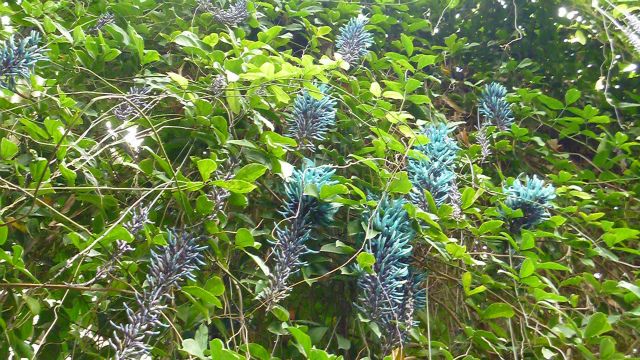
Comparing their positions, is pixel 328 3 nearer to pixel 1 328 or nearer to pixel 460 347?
pixel 460 347

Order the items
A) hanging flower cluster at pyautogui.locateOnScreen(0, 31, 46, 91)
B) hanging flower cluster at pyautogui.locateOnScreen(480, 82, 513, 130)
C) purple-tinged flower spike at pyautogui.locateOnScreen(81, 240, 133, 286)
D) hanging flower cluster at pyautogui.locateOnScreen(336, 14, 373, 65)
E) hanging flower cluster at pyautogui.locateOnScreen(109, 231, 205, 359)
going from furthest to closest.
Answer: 1. hanging flower cluster at pyautogui.locateOnScreen(480, 82, 513, 130)
2. hanging flower cluster at pyautogui.locateOnScreen(336, 14, 373, 65)
3. hanging flower cluster at pyautogui.locateOnScreen(0, 31, 46, 91)
4. purple-tinged flower spike at pyautogui.locateOnScreen(81, 240, 133, 286)
5. hanging flower cluster at pyautogui.locateOnScreen(109, 231, 205, 359)

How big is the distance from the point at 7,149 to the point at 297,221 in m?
0.48

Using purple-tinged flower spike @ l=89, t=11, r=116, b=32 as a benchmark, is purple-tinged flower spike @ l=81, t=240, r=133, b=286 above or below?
below

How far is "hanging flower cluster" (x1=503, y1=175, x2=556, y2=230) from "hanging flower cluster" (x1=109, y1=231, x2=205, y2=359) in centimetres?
62

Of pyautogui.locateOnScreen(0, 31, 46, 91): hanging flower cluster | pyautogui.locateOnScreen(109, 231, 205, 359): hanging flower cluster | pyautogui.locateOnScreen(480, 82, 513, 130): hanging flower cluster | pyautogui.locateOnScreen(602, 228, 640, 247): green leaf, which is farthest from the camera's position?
pyautogui.locateOnScreen(480, 82, 513, 130): hanging flower cluster

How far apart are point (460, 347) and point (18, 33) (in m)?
1.09

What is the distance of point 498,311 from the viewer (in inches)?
39.6

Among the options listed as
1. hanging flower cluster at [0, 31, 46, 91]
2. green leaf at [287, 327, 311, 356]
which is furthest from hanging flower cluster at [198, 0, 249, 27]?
green leaf at [287, 327, 311, 356]

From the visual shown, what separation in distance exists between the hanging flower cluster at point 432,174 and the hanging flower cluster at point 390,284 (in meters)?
0.08

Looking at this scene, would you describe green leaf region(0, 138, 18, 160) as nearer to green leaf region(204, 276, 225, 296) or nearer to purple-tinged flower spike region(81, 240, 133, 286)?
purple-tinged flower spike region(81, 240, 133, 286)

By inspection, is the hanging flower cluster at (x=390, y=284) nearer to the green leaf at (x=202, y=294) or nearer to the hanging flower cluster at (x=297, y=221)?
the hanging flower cluster at (x=297, y=221)

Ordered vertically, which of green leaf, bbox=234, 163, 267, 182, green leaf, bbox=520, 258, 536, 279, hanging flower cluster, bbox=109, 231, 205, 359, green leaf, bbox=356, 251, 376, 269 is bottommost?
green leaf, bbox=520, 258, 536, 279

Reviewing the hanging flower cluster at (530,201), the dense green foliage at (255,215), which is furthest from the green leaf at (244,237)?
the hanging flower cluster at (530,201)

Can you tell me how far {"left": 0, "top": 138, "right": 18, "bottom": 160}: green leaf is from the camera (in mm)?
896
